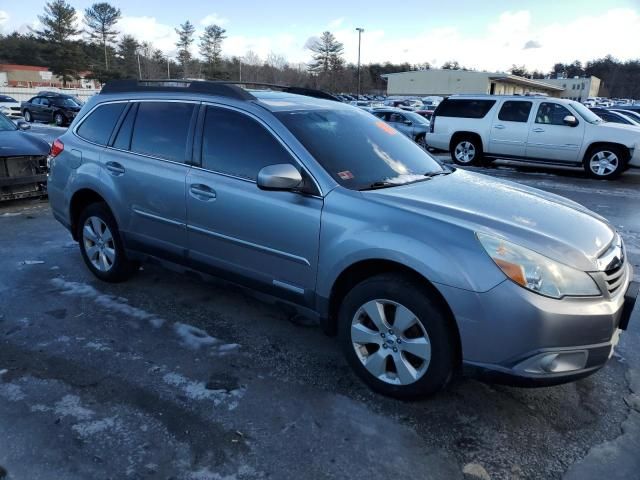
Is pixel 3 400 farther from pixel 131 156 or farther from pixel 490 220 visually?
pixel 490 220

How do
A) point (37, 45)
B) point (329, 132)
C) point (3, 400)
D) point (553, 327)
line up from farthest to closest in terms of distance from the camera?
1. point (37, 45)
2. point (329, 132)
3. point (3, 400)
4. point (553, 327)

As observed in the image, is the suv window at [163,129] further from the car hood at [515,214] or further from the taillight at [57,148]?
the car hood at [515,214]

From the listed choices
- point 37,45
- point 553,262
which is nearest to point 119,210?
point 553,262

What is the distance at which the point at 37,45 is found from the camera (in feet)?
255

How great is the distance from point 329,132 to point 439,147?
11327 mm

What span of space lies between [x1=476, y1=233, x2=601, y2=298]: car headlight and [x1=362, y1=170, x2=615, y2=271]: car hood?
46 mm

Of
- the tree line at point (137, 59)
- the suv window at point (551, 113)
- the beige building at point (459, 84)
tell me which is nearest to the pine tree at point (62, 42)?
the tree line at point (137, 59)

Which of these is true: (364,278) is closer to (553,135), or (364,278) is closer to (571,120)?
(571,120)

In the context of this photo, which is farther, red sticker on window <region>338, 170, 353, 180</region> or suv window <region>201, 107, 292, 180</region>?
suv window <region>201, 107, 292, 180</region>

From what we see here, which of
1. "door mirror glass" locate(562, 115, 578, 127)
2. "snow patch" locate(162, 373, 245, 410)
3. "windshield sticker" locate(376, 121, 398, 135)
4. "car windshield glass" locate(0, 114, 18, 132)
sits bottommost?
"snow patch" locate(162, 373, 245, 410)

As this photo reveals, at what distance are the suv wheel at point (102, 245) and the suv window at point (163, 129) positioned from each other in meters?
0.74

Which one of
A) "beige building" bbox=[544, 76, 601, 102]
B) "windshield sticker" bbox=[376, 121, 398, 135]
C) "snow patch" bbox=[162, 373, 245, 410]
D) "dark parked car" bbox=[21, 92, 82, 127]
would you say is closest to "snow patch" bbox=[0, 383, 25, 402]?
"snow patch" bbox=[162, 373, 245, 410]

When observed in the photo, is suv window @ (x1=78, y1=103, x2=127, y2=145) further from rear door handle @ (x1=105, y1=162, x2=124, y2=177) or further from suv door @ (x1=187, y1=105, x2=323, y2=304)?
suv door @ (x1=187, y1=105, x2=323, y2=304)

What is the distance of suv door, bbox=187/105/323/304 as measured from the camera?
10.5 feet
